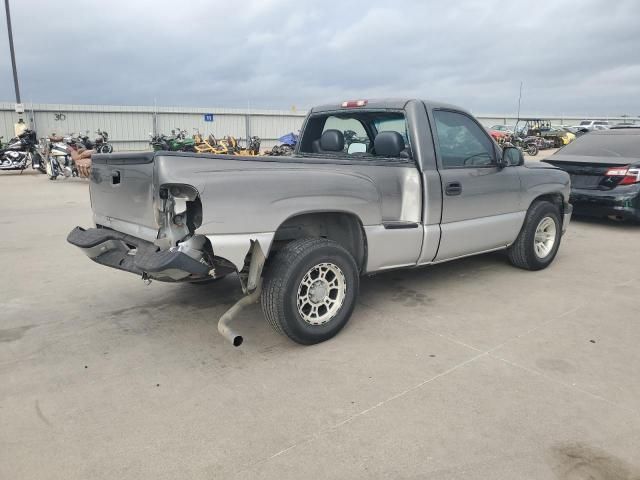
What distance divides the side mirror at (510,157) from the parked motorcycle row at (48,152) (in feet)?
40.8

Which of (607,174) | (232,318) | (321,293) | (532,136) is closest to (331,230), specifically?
(321,293)

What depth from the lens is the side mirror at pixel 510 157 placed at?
5.13 metres

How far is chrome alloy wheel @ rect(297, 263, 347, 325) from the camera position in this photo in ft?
12.2

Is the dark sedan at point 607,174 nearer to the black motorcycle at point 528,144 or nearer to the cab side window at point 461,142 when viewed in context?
the cab side window at point 461,142

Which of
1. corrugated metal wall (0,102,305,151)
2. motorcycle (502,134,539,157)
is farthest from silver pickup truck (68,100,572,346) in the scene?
motorcycle (502,134,539,157)

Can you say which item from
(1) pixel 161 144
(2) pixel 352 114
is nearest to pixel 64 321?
(2) pixel 352 114

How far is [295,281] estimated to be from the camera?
11.6 ft

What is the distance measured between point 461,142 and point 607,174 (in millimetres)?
4470

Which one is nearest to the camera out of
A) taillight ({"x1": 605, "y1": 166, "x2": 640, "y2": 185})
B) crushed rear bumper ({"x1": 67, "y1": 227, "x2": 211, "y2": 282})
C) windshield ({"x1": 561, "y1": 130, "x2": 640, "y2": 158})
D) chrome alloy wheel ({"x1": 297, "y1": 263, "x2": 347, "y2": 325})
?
crushed rear bumper ({"x1": 67, "y1": 227, "x2": 211, "y2": 282})

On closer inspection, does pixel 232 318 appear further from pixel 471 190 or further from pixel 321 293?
pixel 471 190

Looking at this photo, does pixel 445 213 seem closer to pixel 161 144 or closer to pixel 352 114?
pixel 352 114

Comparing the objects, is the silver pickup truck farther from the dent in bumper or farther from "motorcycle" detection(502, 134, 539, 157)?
"motorcycle" detection(502, 134, 539, 157)

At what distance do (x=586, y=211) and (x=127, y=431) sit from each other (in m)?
7.87

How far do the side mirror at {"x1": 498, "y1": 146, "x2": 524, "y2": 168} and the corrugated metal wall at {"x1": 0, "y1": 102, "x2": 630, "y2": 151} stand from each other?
20440 mm
